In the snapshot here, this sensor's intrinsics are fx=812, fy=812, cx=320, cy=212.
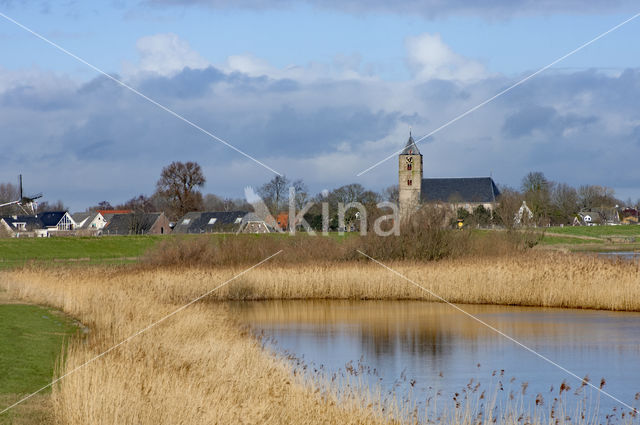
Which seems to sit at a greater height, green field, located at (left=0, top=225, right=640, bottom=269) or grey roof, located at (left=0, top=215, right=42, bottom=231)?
grey roof, located at (left=0, top=215, right=42, bottom=231)

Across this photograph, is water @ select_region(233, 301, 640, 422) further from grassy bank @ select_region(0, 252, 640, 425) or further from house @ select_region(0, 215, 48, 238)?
house @ select_region(0, 215, 48, 238)

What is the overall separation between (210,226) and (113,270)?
55.6m

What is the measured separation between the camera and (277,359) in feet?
47.2

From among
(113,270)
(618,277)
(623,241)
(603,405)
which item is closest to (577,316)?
(618,277)

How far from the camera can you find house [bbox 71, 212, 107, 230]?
12588 cm

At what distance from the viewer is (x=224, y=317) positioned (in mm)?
19766

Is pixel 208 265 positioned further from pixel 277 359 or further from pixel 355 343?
pixel 277 359

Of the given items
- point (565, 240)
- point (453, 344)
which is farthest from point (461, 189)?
point (453, 344)

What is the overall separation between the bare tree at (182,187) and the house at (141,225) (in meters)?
7.12

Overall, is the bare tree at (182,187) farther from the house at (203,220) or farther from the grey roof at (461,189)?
the grey roof at (461,189)

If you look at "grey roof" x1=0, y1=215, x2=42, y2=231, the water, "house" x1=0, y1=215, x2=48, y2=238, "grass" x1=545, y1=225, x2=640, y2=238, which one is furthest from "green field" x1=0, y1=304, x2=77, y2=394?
"grey roof" x1=0, y1=215, x2=42, y2=231

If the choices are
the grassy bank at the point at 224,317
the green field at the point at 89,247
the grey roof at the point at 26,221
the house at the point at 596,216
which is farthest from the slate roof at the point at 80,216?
the grassy bank at the point at 224,317

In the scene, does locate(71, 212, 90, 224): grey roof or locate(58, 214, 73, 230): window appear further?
locate(71, 212, 90, 224): grey roof

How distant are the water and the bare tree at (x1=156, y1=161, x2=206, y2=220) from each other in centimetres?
7210
